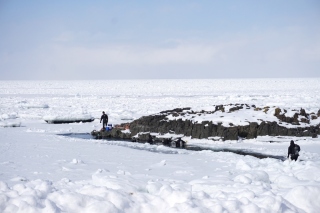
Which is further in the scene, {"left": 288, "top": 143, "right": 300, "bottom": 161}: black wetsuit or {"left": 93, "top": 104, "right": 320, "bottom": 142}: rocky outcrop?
{"left": 93, "top": 104, "right": 320, "bottom": 142}: rocky outcrop

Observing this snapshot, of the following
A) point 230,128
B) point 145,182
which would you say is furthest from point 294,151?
point 145,182

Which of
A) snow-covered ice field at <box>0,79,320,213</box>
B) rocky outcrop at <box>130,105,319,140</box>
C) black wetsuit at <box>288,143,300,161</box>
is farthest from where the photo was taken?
rocky outcrop at <box>130,105,319,140</box>

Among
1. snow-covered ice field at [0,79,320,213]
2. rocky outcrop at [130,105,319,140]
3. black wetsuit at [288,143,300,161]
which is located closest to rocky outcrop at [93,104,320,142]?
rocky outcrop at [130,105,319,140]

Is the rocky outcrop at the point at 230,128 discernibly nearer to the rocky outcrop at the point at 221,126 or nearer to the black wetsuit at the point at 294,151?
the rocky outcrop at the point at 221,126

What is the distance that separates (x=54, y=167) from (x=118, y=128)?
38.6 feet

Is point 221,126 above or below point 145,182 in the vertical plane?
above

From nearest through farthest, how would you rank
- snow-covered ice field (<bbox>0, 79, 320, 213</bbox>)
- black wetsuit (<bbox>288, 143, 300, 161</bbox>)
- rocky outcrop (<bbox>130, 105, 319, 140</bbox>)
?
snow-covered ice field (<bbox>0, 79, 320, 213</bbox>) < black wetsuit (<bbox>288, 143, 300, 161</bbox>) < rocky outcrop (<bbox>130, 105, 319, 140</bbox>)

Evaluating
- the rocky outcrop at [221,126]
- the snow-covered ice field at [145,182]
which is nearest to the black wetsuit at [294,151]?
the snow-covered ice field at [145,182]

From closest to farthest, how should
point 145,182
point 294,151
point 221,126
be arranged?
point 145,182
point 294,151
point 221,126

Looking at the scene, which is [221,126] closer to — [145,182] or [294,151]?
[294,151]

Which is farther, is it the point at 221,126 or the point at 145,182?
the point at 221,126

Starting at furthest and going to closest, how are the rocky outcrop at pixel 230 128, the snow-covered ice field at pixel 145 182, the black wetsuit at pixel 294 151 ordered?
the rocky outcrop at pixel 230 128
the black wetsuit at pixel 294 151
the snow-covered ice field at pixel 145 182

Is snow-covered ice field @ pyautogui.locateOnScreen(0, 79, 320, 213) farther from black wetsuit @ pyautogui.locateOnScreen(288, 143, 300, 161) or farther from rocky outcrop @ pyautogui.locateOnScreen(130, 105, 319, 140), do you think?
rocky outcrop @ pyautogui.locateOnScreen(130, 105, 319, 140)

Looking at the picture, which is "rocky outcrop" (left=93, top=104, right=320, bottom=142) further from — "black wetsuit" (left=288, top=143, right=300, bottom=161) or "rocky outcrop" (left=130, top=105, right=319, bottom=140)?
"black wetsuit" (left=288, top=143, right=300, bottom=161)
